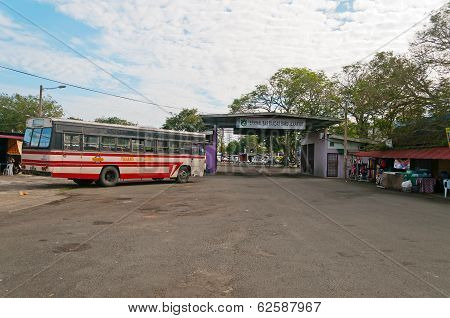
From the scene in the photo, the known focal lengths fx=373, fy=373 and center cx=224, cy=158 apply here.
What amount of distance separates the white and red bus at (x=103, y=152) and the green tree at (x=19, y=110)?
3822 centimetres

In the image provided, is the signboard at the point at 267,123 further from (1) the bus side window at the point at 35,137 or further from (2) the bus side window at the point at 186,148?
(1) the bus side window at the point at 35,137

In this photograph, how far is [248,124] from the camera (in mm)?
34781

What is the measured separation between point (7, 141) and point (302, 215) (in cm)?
2470

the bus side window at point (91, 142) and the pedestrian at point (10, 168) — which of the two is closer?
the bus side window at point (91, 142)

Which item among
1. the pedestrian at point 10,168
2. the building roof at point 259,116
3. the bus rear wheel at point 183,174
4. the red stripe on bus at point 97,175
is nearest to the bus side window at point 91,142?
the red stripe on bus at point 97,175

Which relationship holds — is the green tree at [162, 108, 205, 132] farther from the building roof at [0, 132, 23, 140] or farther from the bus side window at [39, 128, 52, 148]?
the bus side window at [39, 128, 52, 148]

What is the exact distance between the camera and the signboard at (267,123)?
3472cm

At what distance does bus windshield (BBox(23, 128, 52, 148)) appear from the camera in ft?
52.7

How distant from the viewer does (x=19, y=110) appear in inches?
2110

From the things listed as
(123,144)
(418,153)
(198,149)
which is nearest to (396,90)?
(418,153)

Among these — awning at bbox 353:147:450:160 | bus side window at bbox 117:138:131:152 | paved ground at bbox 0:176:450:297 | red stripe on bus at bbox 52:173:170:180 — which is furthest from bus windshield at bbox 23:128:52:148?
awning at bbox 353:147:450:160

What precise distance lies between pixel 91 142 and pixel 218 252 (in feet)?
42.3

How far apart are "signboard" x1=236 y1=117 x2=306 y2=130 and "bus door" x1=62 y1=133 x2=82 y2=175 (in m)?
19.6

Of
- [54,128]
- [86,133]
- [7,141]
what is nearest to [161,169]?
[86,133]
